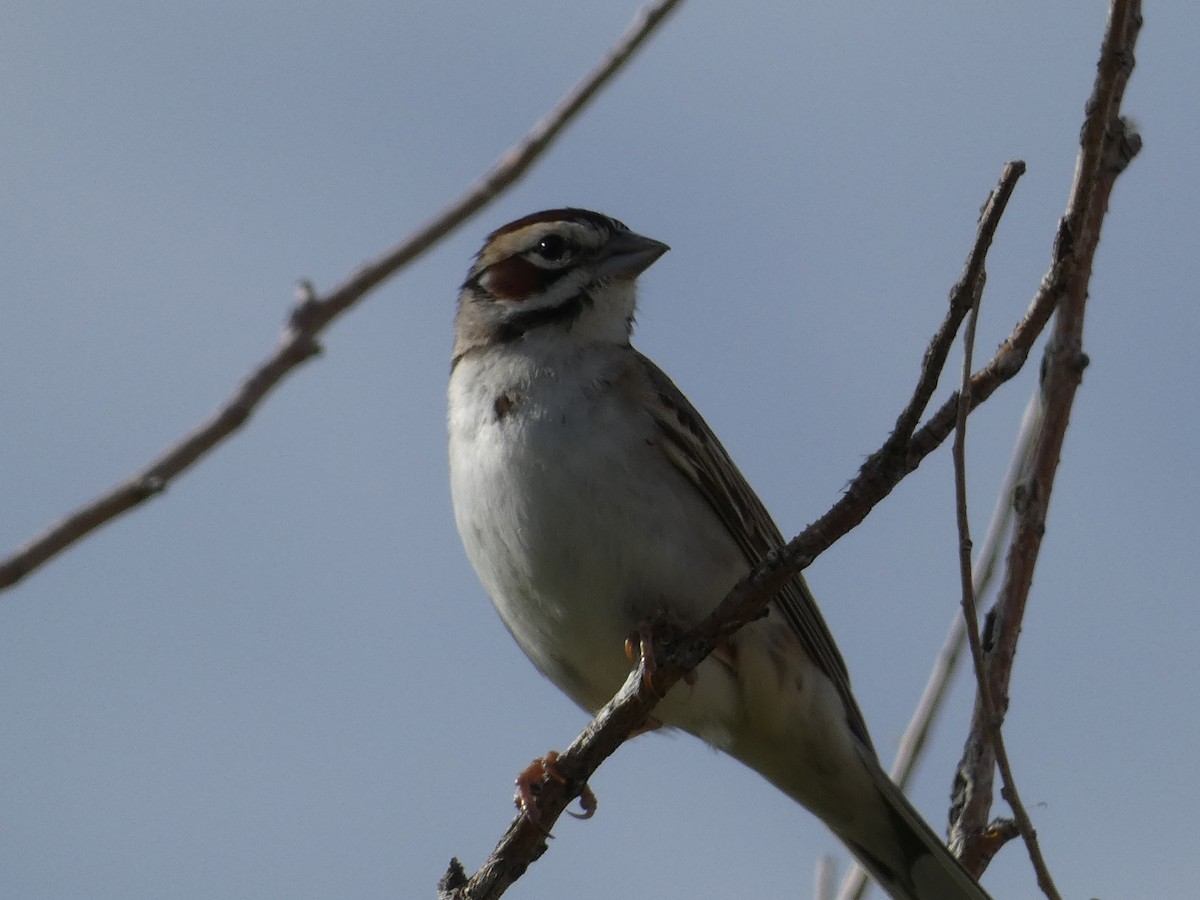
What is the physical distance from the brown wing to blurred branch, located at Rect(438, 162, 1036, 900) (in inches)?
48.2

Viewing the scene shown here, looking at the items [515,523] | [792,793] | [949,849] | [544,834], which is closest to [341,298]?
[544,834]

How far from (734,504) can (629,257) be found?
1.26 m

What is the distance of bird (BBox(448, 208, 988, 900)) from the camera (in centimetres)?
616

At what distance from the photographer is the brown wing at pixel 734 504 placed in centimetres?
665

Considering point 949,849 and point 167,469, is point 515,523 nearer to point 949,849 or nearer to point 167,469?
point 949,849

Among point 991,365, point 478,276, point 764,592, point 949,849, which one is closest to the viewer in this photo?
point 991,365

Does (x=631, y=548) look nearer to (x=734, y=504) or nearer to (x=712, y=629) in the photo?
(x=734, y=504)

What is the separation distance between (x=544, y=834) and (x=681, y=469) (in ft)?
5.77

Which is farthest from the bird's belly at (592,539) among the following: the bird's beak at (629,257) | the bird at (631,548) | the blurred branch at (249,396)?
the blurred branch at (249,396)

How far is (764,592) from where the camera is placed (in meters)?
4.61

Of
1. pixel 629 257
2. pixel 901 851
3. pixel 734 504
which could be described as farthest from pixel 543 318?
pixel 901 851

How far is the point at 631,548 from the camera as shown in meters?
6.14

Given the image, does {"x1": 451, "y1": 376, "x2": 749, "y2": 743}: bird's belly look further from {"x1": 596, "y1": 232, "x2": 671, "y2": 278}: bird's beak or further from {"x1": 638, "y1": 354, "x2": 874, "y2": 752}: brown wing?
{"x1": 596, "y1": 232, "x2": 671, "y2": 278}: bird's beak

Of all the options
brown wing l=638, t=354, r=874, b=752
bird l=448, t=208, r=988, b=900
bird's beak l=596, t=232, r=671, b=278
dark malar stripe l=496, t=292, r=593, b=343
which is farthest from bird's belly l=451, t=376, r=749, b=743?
bird's beak l=596, t=232, r=671, b=278
